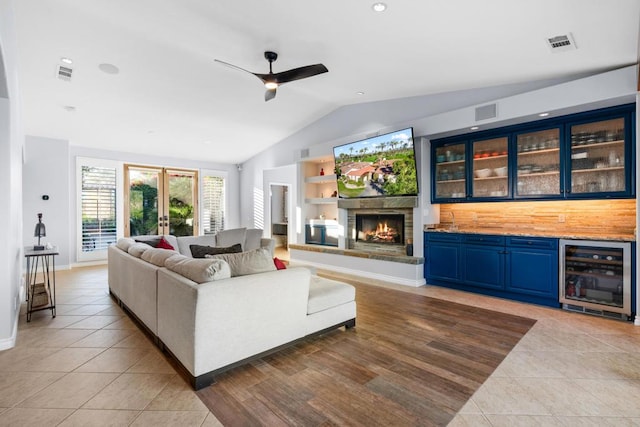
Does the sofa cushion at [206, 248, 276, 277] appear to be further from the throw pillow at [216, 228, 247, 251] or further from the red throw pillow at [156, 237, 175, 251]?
the throw pillow at [216, 228, 247, 251]

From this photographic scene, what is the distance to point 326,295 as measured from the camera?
122 inches

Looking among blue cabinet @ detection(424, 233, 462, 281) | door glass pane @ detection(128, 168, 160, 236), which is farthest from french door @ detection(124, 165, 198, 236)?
blue cabinet @ detection(424, 233, 462, 281)

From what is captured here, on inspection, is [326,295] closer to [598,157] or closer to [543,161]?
[543,161]

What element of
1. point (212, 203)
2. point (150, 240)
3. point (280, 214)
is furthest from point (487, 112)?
point (212, 203)

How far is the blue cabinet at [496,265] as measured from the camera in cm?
409

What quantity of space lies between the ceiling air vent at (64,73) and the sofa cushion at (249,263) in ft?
12.8

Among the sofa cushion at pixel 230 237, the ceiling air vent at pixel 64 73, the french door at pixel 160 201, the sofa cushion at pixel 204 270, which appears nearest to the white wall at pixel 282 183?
the french door at pixel 160 201

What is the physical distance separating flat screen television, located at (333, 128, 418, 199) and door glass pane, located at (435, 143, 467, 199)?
19.1 inches

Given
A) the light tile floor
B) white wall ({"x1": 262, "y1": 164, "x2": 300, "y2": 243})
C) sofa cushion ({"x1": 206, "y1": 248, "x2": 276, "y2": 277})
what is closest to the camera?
the light tile floor

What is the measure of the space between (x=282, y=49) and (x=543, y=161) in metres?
3.79

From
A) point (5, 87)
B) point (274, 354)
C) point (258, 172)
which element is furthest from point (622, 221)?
point (258, 172)

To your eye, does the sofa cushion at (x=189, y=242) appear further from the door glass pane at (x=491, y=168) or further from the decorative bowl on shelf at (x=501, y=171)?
the decorative bowl on shelf at (x=501, y=171)

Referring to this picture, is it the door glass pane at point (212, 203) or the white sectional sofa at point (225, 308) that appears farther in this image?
the door glass pane at point (212, 203)

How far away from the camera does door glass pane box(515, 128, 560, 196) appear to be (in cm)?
423
